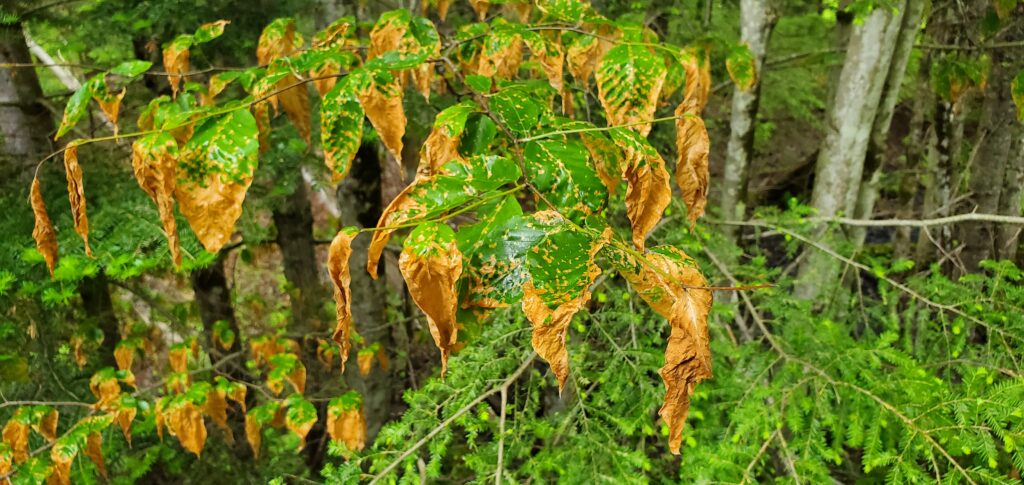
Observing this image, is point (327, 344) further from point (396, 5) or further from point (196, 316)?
point (396, 5)

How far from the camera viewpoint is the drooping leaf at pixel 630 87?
1523 mm

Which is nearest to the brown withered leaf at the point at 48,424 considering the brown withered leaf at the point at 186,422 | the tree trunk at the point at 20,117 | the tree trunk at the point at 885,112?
the brown withered leaf at the point at 186,422

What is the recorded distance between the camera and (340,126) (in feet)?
4.76

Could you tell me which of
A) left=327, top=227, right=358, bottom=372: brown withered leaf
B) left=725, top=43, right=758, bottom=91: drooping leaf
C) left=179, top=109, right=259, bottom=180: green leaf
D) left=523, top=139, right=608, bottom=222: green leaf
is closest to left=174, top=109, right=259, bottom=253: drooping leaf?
left=179, top=109, right=259, bottom=180: green leaf

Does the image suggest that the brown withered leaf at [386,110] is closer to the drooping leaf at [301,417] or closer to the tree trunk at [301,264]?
the drooping leaf at [301,417]

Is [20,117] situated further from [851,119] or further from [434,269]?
[851,119]

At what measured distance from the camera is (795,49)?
6883 millimetres

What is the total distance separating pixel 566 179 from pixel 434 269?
13.1 inches

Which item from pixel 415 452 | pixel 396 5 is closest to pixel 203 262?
pixel 415 452

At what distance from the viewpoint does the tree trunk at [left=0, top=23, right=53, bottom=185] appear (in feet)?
11.0

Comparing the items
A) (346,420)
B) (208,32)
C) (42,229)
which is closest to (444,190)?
(42,229)

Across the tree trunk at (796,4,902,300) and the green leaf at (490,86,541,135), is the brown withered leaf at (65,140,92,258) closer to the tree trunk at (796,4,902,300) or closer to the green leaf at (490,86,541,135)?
the green leaf at (490,86,541,135)

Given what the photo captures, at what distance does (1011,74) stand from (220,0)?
15.8 feet

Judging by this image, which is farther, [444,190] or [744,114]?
[744,114]
